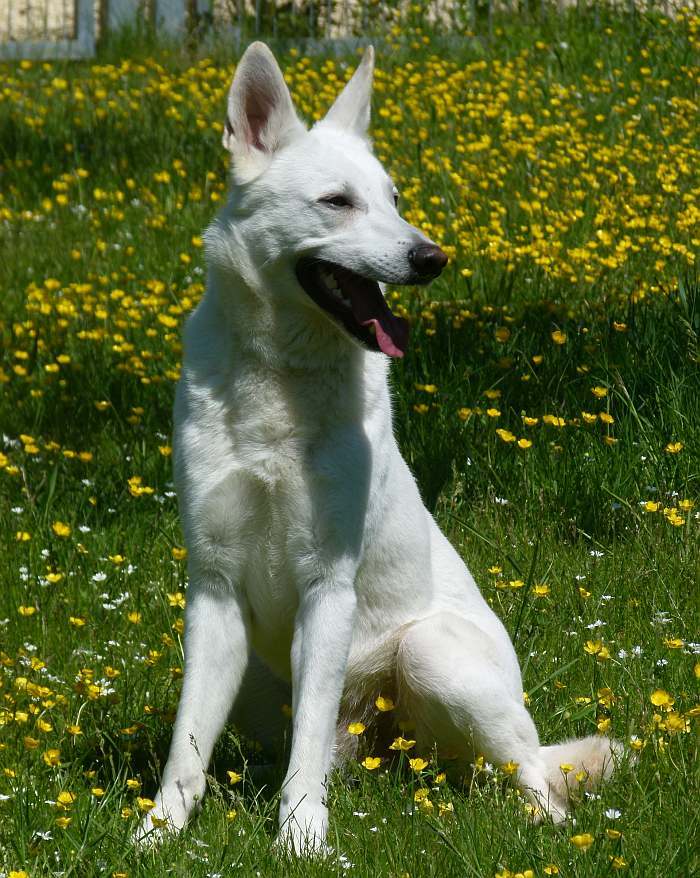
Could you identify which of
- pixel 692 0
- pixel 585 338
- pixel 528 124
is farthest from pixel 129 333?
pixel 692 0

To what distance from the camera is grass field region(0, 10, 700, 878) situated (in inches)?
126

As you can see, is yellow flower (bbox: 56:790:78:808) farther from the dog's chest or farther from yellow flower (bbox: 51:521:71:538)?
yellow flower (bbox: 51:521:71:538)

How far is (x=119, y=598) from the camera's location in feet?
15.1

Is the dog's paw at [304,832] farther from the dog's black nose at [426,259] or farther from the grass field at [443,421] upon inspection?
the dog's black nose at [426,259]

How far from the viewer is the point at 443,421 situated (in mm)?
5375

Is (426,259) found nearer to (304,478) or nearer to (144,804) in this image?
(304,478)

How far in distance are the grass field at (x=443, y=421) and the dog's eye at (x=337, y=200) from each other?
4.44 ft

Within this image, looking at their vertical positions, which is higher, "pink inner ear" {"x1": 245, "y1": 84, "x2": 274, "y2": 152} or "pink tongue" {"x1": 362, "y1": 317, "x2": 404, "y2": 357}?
"pink inner ear" {"x1": 245, "y1": 84, "x2": 274, "y2": 152}

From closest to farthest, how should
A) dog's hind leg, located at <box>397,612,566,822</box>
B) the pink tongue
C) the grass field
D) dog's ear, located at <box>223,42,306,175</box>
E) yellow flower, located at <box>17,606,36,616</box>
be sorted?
the grass field < the pink tongue < dog's hind leg, located at <box>397,612,566,822</box> < dog's ear, located at <box>223,42,306,175</box> < yellow flower, located at <box>17,606,36,616</box>

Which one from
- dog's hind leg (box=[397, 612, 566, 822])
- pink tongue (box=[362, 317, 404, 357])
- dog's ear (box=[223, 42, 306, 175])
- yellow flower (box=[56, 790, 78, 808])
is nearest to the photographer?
yellow flower (box=[56, 790, 78, 808])

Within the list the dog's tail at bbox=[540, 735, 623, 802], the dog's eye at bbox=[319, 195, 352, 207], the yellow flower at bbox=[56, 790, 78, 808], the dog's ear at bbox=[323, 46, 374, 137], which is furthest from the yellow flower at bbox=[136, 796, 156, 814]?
the dog's ear at bbox=[323, 46, 374, 137]

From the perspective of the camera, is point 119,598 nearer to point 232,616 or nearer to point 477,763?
point 232,616

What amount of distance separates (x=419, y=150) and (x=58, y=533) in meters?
3.83

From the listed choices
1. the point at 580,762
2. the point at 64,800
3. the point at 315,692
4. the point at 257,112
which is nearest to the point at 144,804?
the point at 64,800
